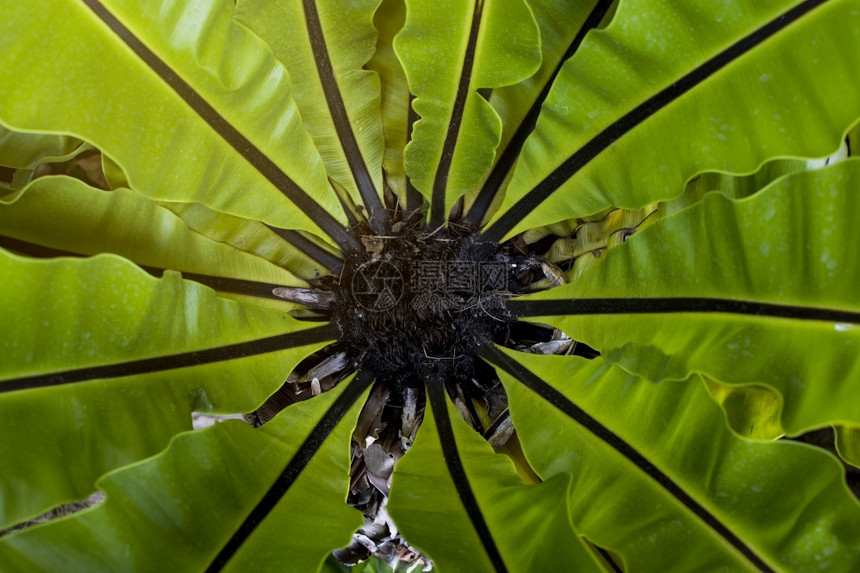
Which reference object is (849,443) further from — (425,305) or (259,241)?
(259,241)

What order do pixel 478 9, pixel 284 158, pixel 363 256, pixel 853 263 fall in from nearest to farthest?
pixel 853 263 < pixel 478 9 < pixel 284 158 < pixel 363 256

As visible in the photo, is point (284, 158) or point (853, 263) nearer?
point (853, 263)

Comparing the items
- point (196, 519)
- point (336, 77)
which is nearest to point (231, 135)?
point (336, 77)

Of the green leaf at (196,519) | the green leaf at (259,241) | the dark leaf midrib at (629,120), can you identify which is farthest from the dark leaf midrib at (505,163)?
the green leaf at (196,519)

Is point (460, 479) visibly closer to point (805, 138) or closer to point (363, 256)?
point (363, 256)

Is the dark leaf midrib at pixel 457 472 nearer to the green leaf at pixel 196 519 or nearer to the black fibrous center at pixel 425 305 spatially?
the black fibrous center at pixel 425 305

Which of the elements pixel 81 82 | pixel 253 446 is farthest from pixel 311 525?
pixel 81 82

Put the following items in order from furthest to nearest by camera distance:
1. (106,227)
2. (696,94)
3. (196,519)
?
1. (106,227)
2. (696,94)
3. (196,519)
